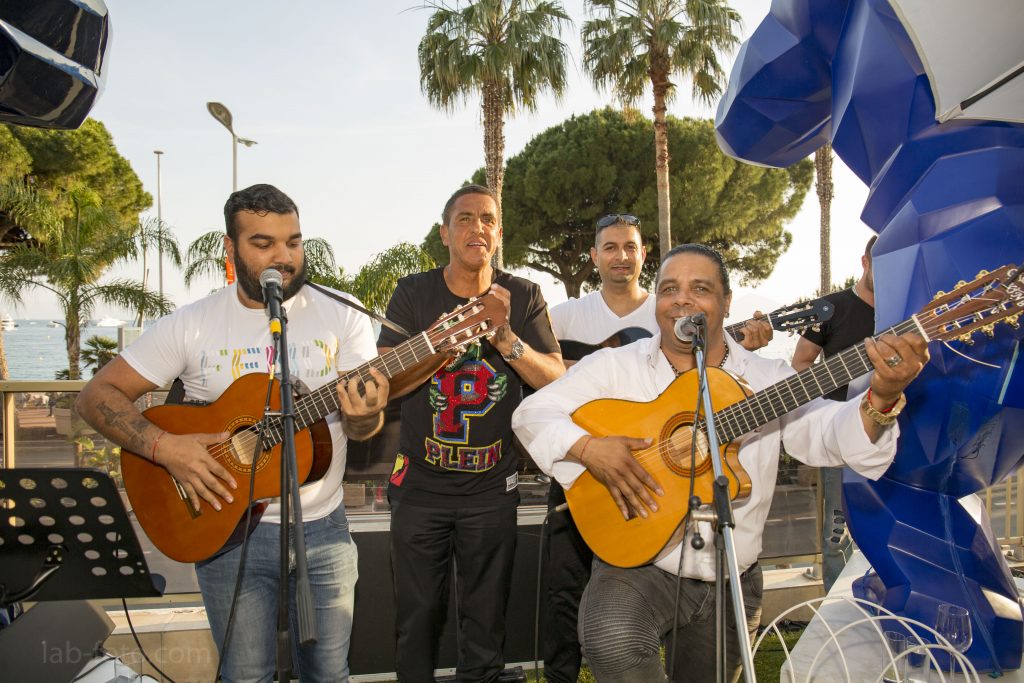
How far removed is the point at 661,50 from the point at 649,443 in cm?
1766

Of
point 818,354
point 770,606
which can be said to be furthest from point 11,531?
point 770,606

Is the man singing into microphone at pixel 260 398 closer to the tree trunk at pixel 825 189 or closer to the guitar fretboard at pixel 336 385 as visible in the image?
the guitar fretboard at pixel 336 385

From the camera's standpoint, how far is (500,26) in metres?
17.4

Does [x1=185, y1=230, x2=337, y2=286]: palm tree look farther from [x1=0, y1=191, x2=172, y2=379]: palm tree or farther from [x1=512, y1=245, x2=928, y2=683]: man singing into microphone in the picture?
[x1=512, y1=245, x2=928, y2=683]: man singing into microphone

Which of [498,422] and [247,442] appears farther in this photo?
[498,422]

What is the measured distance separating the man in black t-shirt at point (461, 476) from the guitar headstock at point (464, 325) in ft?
1.53

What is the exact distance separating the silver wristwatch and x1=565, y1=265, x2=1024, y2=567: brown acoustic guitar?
353 mm

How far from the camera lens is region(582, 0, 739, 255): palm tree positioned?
1845 cm

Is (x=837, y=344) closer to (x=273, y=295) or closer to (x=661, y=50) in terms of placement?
(x=273, y=295)

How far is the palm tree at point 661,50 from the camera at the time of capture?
18453 millimetres

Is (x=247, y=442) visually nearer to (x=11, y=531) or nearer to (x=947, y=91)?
(x=11, y=531)

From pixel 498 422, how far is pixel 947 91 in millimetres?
2247

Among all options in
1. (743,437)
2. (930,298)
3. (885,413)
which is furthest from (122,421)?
(930,298)

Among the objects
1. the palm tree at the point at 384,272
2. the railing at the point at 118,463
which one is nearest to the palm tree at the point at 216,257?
the palm tree at the point at 384,272
